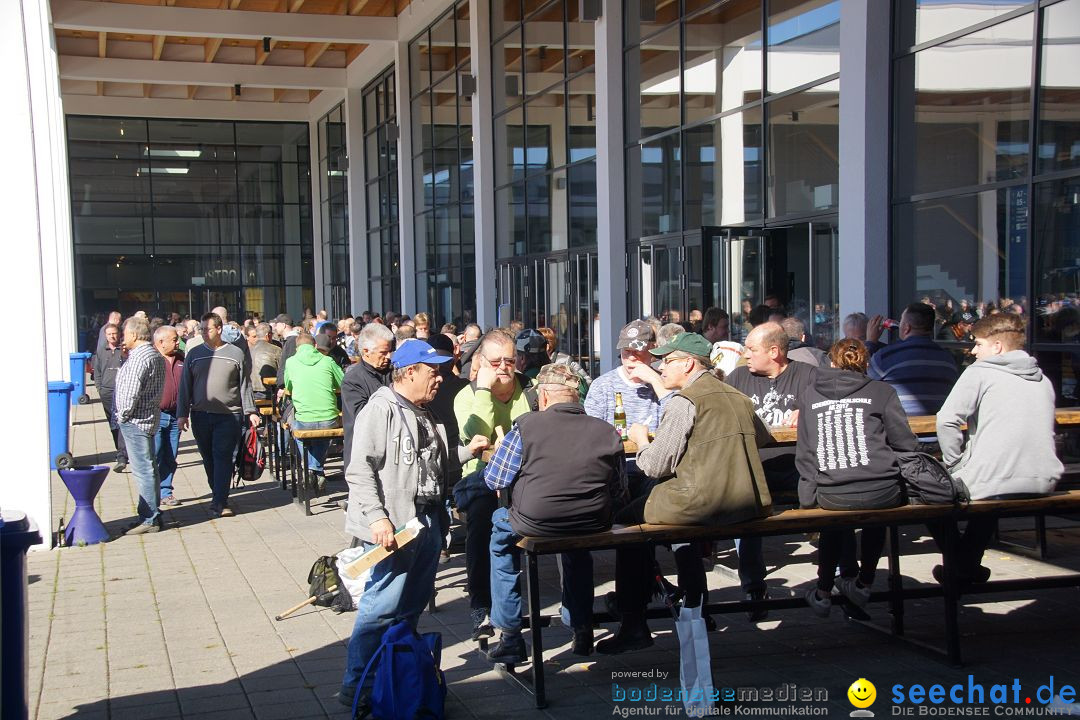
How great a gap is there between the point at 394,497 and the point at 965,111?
24.9 feet

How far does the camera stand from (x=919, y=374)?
8062mm

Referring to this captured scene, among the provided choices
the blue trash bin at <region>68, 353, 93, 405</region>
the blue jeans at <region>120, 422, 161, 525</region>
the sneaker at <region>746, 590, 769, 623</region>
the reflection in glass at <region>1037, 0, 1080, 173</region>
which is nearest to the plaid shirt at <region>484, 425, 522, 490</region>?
the sneaker at <region>746, 590, 769, 623</region>

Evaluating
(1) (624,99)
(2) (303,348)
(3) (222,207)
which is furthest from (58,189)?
(3) (222,207)

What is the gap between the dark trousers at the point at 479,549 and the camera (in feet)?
20.6

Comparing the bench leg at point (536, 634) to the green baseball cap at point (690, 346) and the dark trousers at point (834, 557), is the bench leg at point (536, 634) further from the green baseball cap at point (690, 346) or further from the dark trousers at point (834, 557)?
the dark trousers at point (834, 557)

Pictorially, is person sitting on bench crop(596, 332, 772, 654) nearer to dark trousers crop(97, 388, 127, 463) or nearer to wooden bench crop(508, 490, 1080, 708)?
wooden bench crop(508, 490, 1080, 708)

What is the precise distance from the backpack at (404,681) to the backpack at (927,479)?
2.58 metres

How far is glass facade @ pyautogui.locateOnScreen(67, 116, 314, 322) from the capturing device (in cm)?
3759

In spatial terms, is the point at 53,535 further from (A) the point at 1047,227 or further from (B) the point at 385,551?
(A) the point at 1047,227

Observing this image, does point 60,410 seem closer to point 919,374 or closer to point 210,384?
point 210,384

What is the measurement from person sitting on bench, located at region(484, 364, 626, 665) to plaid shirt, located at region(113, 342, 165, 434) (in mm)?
5357

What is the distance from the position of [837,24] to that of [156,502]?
27.7 feet

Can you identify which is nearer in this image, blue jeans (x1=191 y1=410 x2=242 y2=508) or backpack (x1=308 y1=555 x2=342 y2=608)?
backpack (x1=308 y1=555 x2=342 y2=608)

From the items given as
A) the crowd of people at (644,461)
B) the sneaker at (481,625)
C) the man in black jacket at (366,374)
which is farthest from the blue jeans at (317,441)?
the sneaker at (481,625)
